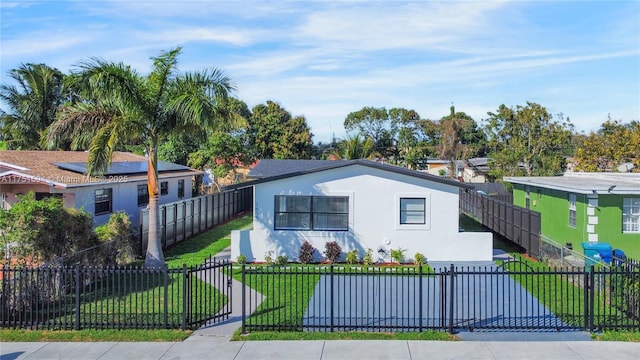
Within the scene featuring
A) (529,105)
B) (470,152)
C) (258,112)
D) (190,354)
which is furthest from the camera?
(470,152)

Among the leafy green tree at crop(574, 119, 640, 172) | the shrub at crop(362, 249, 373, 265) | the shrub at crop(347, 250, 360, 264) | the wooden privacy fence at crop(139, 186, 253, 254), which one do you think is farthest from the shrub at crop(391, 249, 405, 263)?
the leafy green tree at crop(574, 119, 640, 172)

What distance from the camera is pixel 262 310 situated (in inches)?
483

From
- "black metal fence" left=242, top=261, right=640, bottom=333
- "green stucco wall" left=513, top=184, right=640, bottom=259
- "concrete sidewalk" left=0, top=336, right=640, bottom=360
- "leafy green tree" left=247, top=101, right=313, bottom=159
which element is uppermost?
"leafy green tree" left=247, top=101, right=313, bottom=159

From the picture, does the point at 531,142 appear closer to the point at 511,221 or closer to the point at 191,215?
the point at 511,221

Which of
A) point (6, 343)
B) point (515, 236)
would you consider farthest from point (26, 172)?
point (515, 236)

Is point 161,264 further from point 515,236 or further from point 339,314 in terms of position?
point 515,236

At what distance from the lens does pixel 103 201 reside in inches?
899

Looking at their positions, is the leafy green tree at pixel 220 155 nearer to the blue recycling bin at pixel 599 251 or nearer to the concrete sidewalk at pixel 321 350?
the blue recycling bin at pixel 599 251

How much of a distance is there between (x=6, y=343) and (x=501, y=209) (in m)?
19.7

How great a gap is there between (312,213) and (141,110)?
22.2ft

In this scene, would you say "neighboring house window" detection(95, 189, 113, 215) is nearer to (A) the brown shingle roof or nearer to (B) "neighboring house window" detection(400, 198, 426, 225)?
(A) the brown shingle roof

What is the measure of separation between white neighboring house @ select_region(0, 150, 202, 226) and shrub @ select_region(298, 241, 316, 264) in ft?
24.9

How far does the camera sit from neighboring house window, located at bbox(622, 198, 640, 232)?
60.2ft

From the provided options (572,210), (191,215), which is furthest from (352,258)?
(191,215)
